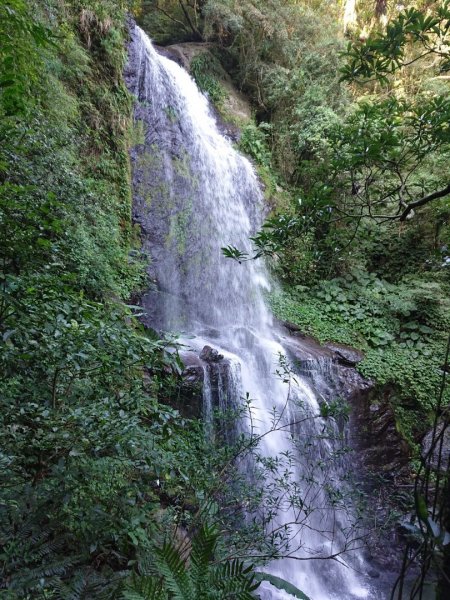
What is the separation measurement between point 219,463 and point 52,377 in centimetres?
155

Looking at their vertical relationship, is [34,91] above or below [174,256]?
above

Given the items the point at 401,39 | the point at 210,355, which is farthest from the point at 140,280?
the point at 401,39

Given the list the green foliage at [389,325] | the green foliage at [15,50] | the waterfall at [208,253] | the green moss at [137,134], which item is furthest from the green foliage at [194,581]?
the green moss at [137,134]

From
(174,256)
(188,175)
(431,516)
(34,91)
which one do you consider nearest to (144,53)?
(188,175)

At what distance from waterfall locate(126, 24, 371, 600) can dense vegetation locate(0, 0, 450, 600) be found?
723mm

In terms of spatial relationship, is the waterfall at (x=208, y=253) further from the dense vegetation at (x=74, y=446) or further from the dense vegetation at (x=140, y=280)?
the dense vegetation at (x=74, y=446)

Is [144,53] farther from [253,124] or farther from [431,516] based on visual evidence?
[431,516]

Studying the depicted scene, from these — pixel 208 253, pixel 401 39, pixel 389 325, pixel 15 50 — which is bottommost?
pixel 389 325

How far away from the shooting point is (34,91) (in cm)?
486

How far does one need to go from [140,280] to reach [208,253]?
2686 millimetres

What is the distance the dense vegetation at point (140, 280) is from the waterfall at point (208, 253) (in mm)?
723

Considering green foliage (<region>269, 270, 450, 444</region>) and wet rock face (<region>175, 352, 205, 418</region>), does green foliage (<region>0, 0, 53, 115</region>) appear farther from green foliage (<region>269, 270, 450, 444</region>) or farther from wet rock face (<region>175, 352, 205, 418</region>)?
green foliage (<region>269, 270, 450, 444</region>)

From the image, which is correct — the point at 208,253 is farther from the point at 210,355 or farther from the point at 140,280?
the point at 210,355

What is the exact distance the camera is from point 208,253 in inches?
362
